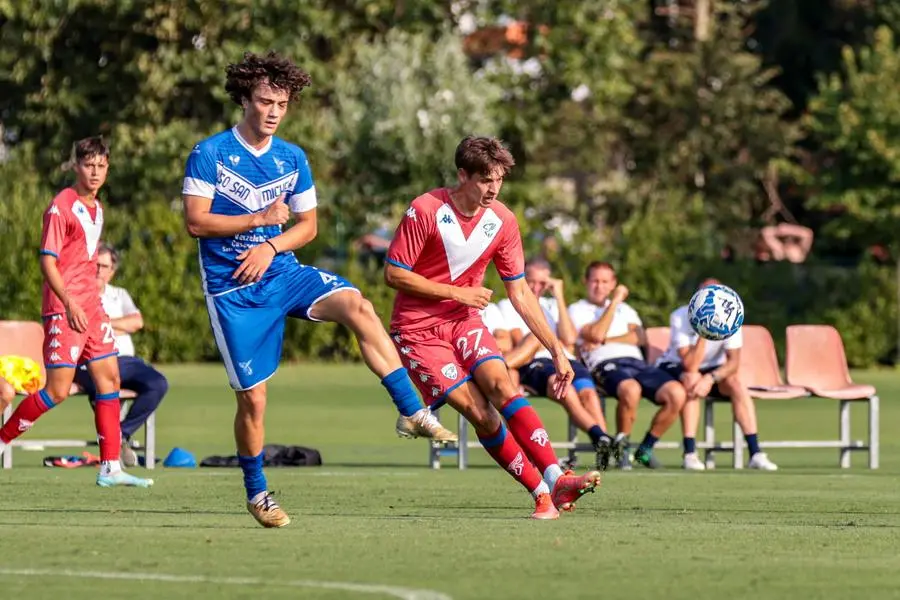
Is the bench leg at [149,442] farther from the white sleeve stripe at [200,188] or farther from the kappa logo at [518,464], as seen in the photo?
the white sleeve stripe at [200,188]

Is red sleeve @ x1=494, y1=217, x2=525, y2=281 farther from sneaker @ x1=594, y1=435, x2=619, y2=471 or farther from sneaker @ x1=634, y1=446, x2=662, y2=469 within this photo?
sneaker @ x1=634, y1=446, x2=662, y2=469

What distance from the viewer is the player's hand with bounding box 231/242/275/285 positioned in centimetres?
994

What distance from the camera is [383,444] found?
20969 mm

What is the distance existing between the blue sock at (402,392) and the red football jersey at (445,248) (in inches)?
42.4

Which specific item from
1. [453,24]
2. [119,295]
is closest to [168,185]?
[453,24]

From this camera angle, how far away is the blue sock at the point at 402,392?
33.1 ft

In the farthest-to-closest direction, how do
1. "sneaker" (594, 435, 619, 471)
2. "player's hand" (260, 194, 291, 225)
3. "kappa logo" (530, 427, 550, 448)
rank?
"sneaker" (594, 435, 619, 471) → "kappa logo" (530, 427, 550, 448) → "player's hand" (260, 194, 291, 225)

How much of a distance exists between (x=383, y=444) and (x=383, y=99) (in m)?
16.7

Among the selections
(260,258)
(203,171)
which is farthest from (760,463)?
(203,171)

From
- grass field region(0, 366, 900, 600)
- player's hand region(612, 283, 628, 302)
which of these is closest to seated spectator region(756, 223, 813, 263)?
player's hand region(612, 283, 628, 302)

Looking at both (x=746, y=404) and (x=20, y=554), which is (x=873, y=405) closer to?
(x=746, y=404)

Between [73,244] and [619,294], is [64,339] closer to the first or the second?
[73,244]

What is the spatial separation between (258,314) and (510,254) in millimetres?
1731

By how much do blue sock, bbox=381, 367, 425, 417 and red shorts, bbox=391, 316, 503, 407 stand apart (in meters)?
0.90
